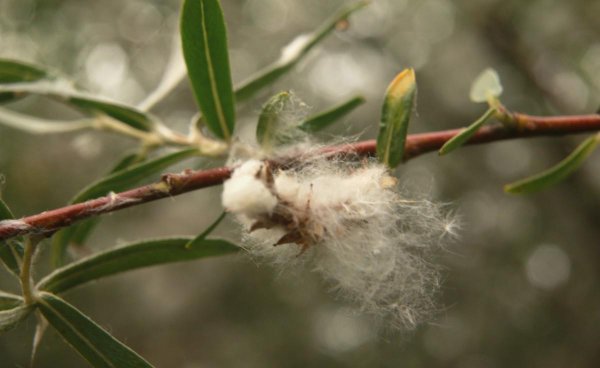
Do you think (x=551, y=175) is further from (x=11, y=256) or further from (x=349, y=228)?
(x=11, y=256)

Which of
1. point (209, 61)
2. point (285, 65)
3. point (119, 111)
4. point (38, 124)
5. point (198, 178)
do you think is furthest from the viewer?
point (38, 124)

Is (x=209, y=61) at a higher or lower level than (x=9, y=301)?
higher

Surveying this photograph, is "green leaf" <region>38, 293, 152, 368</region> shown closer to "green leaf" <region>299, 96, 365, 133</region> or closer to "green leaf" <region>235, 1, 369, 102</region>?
"green leaf" <region>299, 96, 365, 133</region>

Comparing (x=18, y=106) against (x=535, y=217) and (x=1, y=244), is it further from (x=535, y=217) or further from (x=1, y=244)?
(x=535, y=217)

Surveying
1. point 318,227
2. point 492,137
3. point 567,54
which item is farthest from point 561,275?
point 318,227

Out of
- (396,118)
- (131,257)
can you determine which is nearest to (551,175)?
(396,118)

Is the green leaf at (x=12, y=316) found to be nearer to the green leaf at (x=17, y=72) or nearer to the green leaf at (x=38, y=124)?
the green leaf at (x=17, y=72)

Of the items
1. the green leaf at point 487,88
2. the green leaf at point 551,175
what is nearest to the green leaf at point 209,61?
the green leaf at point 487,88
